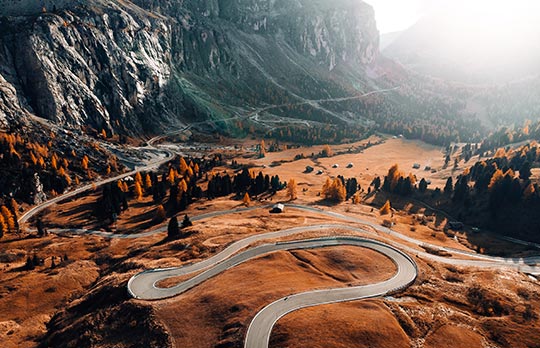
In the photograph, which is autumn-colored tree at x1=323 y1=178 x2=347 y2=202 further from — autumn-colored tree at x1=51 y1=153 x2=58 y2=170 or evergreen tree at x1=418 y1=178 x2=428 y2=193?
autumn-colored tree at x1=51 y1=153 x2=58 y2=170

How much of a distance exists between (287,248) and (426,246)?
48.4m

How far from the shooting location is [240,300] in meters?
49.0

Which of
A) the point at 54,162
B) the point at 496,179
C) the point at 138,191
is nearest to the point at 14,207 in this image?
the point at 54,162

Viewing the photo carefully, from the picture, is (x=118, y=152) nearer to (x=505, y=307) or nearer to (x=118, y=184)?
(x=118, y=184)

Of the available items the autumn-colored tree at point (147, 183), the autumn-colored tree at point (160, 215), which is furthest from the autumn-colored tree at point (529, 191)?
the autumn-colored tree at point (147, 183)

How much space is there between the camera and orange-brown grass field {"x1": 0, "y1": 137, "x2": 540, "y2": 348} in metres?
43.9

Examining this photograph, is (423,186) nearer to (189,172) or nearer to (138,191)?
(189,172)

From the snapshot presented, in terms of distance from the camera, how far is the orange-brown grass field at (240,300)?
43906 mm

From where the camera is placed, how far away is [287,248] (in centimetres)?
6938

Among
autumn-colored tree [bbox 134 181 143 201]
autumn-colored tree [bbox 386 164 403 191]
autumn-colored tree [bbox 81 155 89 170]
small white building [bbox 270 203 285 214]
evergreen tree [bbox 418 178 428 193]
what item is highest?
autumn-colored tree [bbox 81 155 89 170]

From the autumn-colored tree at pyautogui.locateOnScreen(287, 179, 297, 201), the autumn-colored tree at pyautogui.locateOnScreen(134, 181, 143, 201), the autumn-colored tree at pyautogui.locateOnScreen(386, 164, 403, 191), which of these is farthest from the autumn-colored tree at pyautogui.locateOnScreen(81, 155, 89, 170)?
the autumn-colored tree at pyautogui.locateOnScreen(386, 164, 403, 191)

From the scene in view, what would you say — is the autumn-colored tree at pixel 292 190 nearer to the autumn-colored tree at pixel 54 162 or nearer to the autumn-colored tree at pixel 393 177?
the autumn-colored tree at pixel 393 177

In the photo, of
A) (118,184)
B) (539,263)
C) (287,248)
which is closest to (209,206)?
(118,184)

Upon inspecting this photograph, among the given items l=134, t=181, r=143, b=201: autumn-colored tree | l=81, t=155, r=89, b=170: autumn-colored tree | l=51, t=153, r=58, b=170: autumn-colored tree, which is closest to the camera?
l=134, t=181, r=143, b=201: autumn-colored tree
